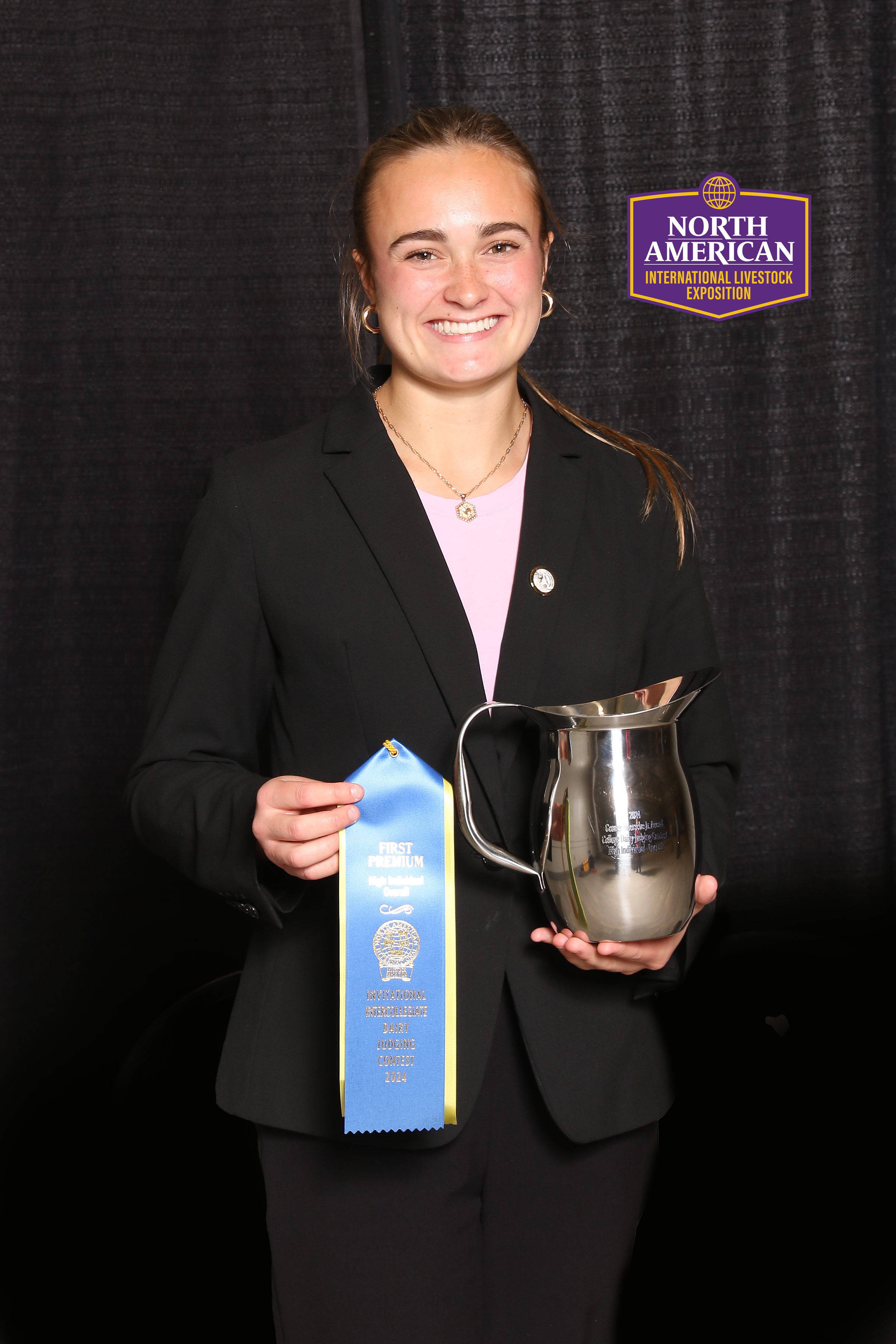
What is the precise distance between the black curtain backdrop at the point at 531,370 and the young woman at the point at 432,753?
19.5 inches

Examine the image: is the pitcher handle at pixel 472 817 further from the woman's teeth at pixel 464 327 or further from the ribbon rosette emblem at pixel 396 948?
the woman's teeth at pixel 464 327

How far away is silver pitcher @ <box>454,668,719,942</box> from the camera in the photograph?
853mm

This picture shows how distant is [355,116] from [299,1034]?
1237mm

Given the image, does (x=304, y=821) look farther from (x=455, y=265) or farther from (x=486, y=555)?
(x=455, y=265)

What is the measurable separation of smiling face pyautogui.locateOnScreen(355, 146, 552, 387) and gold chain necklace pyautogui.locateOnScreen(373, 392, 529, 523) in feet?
0.22

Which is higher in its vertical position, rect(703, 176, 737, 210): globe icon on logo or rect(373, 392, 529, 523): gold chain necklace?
rect(703, 176, 737, 210): globe icon on logo

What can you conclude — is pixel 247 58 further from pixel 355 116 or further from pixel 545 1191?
pixel 545 1191

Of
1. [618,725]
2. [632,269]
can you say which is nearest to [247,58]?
[632,269]

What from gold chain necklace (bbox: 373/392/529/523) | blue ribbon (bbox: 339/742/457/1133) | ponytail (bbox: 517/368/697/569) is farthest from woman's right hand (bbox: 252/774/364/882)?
ponytail (bbox: 517/368/697/569)

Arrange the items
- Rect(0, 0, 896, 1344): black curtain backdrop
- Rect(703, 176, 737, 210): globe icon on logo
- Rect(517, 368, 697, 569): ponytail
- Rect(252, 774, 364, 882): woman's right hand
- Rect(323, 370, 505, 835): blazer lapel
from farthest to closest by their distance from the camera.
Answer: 1. Rect(703, 176, 737, 210): globe icon on logo
2. Rect(0, 0, 896, 1344): black curtain backdrop
3. Rect(517, 368, 697, 569): ponytail
4. Rect(323, 370, 505, 835): blazer lapel
5. Rect(252, 774, 364, 882): woman's right hand

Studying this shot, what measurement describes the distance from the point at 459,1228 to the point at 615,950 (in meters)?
0.30

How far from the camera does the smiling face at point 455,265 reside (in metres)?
1.02

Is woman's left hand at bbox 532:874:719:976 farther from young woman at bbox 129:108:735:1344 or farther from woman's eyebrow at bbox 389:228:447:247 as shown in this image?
woman's eyebrow at bbox 389:228:447:247

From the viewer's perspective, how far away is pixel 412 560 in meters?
1.00
